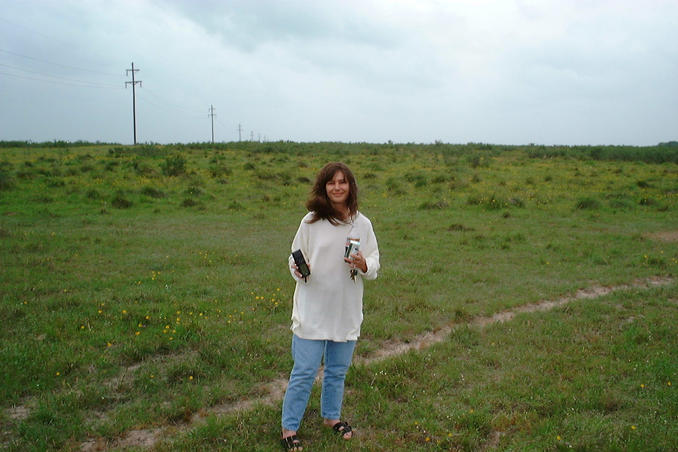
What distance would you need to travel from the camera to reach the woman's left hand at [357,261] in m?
3.11

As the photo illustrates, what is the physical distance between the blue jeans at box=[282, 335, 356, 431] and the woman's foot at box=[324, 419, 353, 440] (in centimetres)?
13

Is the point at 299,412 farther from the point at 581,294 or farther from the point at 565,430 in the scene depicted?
the point at 581,294

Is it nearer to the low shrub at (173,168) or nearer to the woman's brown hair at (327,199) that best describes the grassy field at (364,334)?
the woman's brown hair at (327,199)

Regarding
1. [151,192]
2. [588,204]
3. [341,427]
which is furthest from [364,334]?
[151,192]

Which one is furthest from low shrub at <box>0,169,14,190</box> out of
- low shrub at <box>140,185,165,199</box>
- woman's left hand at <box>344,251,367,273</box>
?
woman's left hand at <box>344,251,367,273</box>

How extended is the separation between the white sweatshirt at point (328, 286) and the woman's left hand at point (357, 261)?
69 millimetres

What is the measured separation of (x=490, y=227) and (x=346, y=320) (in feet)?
33.5

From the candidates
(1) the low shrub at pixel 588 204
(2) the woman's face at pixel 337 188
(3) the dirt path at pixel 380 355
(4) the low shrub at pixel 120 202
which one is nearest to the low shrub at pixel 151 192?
(4) the low shrub at pixel 120 202

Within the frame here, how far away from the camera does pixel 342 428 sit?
358cm

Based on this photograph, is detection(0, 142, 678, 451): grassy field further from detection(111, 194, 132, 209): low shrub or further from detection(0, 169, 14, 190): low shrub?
detection(0, 169, 14, 190): low shrub

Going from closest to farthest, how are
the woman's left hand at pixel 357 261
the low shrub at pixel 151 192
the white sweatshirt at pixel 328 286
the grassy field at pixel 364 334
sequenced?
the woman's left hand at pixel 357 261, the white sweatshirt at pixel 328 286, the grassy field at pixel 364 334, the low shrub at pixel 151 192

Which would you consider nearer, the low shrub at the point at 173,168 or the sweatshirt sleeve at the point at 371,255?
the sweatshirt sleeve at the point at 371,255

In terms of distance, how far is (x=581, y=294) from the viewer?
7.32 metres

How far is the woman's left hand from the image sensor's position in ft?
10.2
